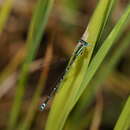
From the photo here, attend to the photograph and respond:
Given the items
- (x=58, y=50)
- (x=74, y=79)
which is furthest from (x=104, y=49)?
(x=58, y=50)

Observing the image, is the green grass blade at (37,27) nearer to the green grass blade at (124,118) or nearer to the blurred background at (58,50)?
the green grass blade at (124,118)

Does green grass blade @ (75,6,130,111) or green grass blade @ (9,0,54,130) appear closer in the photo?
green grass blade @ (75,6,130,111)

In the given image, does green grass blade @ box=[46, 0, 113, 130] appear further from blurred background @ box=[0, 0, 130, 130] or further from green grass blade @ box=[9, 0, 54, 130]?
blurred background @ box=[0, 0, 130, 130]

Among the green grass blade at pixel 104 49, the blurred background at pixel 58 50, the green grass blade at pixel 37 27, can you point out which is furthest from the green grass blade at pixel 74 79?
the blurred background at pixel 58 50

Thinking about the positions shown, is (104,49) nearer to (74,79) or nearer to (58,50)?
(74,79)

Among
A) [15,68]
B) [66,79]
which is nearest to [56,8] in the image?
[15,68]

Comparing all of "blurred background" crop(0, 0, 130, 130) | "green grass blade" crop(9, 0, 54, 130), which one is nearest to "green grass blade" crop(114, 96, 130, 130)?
"green grass blade" crop(9, 0, 54, 130)
